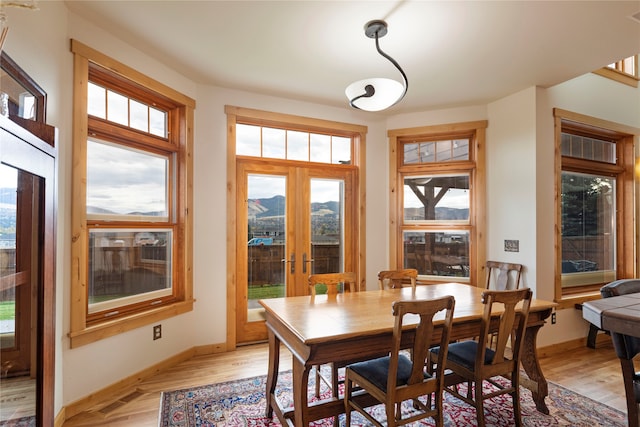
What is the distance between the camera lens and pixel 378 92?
2270mm

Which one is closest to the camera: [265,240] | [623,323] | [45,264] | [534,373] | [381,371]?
[45,264]

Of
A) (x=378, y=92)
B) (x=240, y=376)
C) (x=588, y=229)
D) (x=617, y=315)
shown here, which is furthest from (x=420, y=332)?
(x=588, y=229)

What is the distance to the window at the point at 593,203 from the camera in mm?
3930

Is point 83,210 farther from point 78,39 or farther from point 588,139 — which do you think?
point 588,139

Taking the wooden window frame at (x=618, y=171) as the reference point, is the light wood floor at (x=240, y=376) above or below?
below

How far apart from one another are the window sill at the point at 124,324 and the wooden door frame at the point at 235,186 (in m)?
0.49

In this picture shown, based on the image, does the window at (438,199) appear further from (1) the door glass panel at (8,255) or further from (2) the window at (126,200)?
(1) the door glass panel at (8,255)

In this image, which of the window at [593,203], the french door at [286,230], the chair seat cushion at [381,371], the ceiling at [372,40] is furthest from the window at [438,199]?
the chair seat cushion at [381,371]

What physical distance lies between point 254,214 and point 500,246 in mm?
2838

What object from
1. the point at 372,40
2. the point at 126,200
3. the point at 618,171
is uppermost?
the point at 372,40

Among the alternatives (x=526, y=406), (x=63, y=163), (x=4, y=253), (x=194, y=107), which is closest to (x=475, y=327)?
(x=526, y=406)

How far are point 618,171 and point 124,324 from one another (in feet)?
19.2

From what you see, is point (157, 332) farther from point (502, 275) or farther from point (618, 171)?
point (618, 171)

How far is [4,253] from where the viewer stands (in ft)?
3.02
